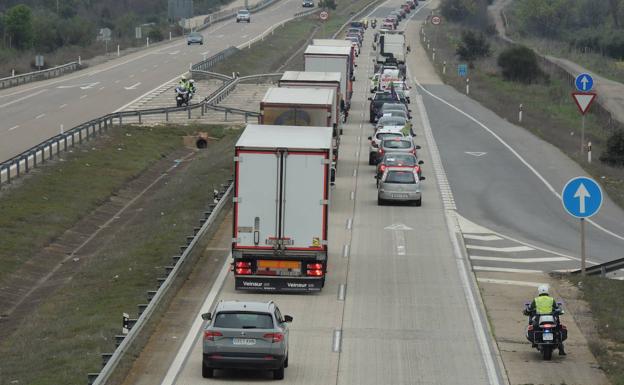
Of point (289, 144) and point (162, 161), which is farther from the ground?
point (289, 144)

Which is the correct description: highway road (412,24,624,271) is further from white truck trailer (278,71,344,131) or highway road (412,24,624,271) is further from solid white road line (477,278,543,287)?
white truck trailer (278,71,344,131)

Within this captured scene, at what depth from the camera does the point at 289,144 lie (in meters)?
28.2

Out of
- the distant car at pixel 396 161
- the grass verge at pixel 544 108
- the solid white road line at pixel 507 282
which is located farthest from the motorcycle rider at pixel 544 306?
the grass verge at pixel 544 108

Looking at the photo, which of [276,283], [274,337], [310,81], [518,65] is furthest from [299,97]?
[518,65]

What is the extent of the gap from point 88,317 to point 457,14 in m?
143

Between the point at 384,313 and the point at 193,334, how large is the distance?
442 cm

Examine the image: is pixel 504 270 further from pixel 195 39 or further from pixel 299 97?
pixel 195 39

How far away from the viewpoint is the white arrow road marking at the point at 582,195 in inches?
1039

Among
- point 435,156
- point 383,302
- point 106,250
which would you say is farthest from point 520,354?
point 435,156

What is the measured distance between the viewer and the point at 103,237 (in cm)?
4266

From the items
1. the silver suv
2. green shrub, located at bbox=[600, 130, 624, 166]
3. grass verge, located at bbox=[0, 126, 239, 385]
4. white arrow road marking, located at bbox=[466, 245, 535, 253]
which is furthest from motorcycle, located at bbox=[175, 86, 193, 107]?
the silver suv

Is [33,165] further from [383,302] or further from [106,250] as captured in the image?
[383,302]

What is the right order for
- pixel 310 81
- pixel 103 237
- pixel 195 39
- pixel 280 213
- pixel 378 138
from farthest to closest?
1. pixel 195 39
2. pixel 378 138
3. pixel 310 81
4. pixel 103 237
5. pixel 280 213

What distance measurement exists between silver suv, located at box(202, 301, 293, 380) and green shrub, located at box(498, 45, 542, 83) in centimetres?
8230
